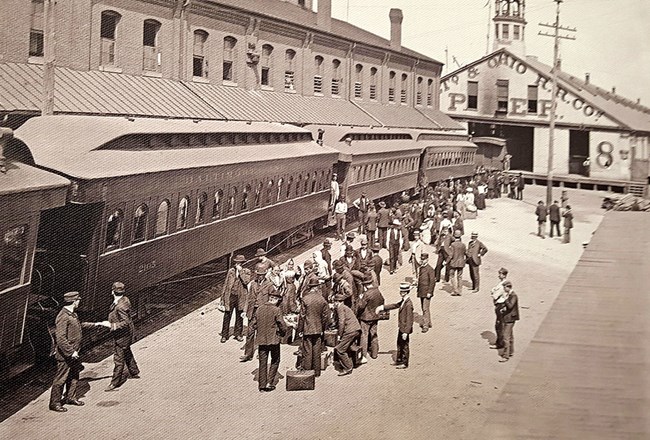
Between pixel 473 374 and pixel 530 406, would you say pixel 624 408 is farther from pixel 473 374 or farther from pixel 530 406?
pixel 473 374

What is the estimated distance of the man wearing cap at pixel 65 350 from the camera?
6.77 metres

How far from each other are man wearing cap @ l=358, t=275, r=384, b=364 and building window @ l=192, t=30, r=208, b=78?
42.7ft

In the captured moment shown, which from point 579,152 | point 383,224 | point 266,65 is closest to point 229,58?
point 266,65

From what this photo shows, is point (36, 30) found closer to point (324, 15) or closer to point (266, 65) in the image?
point (266, 65)

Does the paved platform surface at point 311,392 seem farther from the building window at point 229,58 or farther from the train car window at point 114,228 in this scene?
the building window at point 229,58

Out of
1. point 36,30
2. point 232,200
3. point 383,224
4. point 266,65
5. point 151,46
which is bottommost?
point 383,224

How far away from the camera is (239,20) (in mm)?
20844

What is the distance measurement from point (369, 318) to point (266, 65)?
1612 cm

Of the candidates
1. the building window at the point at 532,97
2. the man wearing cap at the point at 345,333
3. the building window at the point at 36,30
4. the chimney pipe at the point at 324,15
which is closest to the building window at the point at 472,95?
the building window at the point at 532,97

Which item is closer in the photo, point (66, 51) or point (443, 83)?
point (66, 51)

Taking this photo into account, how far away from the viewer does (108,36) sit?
1608cm

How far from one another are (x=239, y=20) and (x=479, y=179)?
1086 cm

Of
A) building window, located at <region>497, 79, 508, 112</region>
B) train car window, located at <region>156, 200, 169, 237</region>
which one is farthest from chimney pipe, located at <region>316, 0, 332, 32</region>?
train car window, located at <region>156, 200, 169, 237</region>

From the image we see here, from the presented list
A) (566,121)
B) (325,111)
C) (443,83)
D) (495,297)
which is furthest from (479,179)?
(495,297)
